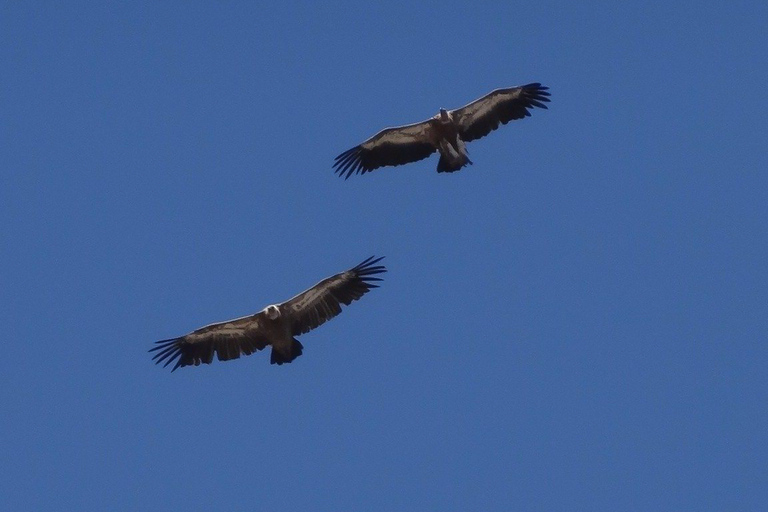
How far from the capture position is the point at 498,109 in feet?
73.8

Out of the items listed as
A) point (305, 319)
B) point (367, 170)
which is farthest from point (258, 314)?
point (367, 170)

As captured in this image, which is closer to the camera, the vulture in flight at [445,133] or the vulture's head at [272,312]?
the vulture's head at [272,312]

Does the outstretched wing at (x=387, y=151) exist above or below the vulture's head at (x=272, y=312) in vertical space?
above

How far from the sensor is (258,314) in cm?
2028

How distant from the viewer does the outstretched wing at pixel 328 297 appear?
20.4m

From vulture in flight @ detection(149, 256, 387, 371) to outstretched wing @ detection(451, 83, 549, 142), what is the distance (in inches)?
136

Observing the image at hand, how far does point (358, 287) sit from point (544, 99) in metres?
5.23

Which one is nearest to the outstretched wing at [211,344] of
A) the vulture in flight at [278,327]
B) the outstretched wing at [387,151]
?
the vulture in flight at [278,327]

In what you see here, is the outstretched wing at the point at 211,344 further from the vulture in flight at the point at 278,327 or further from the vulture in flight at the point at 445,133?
the vulture in flight at the point at 445,133

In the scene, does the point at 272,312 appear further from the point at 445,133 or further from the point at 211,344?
the point at 445,133

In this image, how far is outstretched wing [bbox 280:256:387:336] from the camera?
2044 centimetres

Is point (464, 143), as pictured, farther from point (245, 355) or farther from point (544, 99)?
point (245, 355)

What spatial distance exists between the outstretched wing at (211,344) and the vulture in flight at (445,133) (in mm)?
3832

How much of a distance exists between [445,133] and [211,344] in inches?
220
